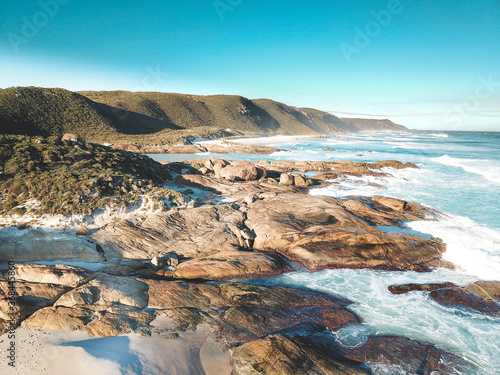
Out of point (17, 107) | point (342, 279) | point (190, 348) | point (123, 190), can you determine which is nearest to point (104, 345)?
point (190, 348)

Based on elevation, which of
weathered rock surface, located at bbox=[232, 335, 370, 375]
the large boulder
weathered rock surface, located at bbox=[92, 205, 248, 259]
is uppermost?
the large boulder

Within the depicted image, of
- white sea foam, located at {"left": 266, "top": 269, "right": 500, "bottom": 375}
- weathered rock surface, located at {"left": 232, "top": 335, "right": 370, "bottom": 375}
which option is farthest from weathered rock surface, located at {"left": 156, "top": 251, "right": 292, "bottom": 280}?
weathered rock surface, located at {"left": 232, "top": 335, "right": 370, "bottom": 375}

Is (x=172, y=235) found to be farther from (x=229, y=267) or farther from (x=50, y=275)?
(x=50, y=275)

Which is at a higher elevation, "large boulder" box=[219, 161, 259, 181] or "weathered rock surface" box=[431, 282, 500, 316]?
"large boulder" box=[219, 161, 259, 181]

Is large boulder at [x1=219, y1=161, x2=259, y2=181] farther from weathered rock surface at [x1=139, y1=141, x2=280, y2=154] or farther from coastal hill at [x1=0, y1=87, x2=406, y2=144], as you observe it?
coastal hill at [x1=0, y1=87, x2=406, y2=144]

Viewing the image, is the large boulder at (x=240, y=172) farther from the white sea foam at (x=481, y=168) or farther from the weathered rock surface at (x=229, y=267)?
the white sea foam at (x=481, y=168)

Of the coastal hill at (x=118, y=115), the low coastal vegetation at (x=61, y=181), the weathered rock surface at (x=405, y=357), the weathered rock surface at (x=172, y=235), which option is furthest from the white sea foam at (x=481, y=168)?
the coastal hill at (x=118, y=115)

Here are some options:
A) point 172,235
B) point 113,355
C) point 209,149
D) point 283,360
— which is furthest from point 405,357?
point 209,149
